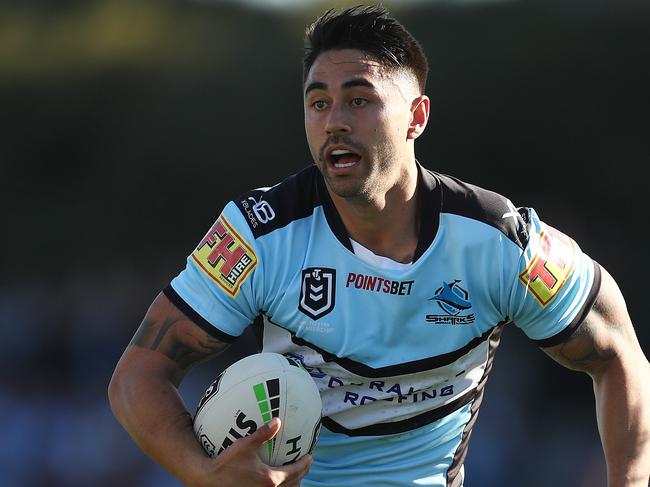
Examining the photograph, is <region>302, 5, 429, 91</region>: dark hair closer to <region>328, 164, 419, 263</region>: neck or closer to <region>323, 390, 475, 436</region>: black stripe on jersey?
<region>328, 164, 419, 263</region>: neck

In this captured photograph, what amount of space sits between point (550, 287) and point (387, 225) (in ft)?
2.25

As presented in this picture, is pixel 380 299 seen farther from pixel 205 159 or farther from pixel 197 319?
pixel 205 159

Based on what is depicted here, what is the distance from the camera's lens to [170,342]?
A: 4336 mm

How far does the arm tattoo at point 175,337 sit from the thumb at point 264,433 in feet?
1.79

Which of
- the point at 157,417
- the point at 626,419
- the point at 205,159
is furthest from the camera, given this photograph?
the point at 205,159

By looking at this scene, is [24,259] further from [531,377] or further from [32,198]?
[531,377]

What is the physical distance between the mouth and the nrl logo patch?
0.42m

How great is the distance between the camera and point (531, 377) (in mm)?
10078

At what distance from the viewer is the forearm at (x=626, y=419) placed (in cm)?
464

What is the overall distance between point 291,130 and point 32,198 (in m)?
2.85

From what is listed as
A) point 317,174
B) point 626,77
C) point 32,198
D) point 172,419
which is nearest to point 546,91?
point 626,77

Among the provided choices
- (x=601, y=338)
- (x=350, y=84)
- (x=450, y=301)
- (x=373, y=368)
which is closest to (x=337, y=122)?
(x=350, y=84)

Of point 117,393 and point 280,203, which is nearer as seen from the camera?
point 117,393

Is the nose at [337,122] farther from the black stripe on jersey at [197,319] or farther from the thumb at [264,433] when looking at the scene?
the thumb at [264,433]
